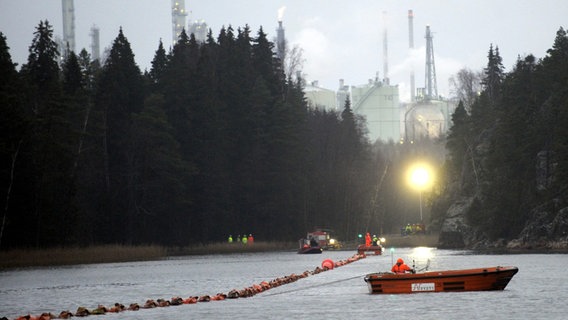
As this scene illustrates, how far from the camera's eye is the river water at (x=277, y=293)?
202 feet

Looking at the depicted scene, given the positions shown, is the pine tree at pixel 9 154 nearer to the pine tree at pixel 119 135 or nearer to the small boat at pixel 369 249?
the pine tree at pixel 119 135

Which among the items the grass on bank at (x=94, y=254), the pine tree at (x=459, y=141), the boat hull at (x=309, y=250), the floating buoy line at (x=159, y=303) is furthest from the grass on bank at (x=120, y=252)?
the floating buoy line at (x=159, y=303)

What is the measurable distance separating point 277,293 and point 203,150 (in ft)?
303

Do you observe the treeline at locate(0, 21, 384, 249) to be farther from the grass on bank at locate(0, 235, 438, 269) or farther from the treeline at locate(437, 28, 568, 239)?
the treeline at locate(437, 28, 568, 239)

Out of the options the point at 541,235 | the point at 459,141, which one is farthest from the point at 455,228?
the point at 541,235

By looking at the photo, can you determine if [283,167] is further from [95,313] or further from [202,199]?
[95,313]

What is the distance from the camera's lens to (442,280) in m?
67.4

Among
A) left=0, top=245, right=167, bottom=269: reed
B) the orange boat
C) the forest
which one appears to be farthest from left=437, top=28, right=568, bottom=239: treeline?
the orange boat

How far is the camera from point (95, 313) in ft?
211

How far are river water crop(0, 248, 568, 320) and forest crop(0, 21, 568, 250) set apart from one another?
41.4ft

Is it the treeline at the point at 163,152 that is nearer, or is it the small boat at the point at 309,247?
the treeline at the point at 163,152

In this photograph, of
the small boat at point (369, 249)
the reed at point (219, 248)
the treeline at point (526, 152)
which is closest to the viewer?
the small boat at point (369, 249)

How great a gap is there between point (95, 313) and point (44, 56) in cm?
9722

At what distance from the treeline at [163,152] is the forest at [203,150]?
20 centimetres
